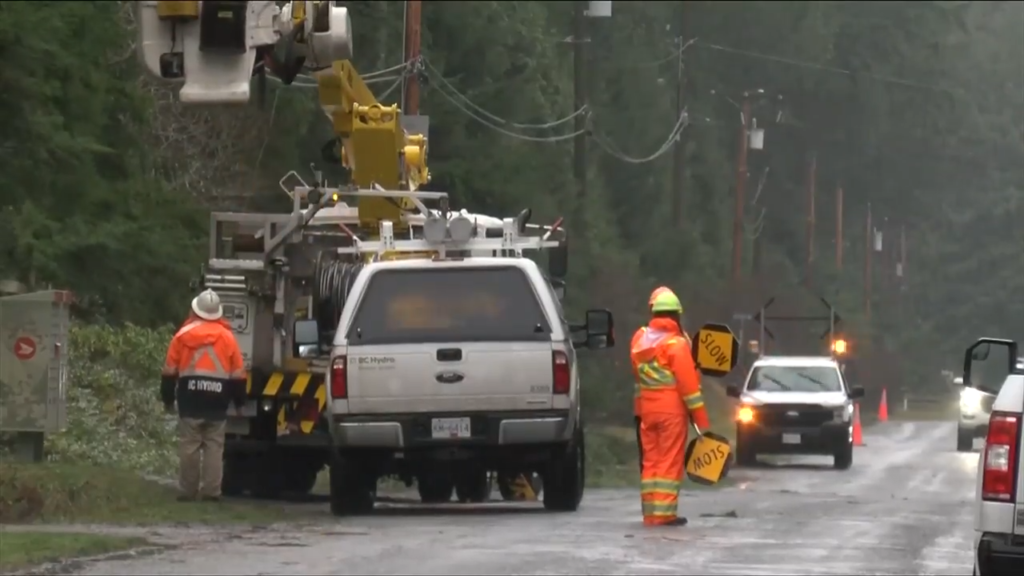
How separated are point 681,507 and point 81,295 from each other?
386 inches

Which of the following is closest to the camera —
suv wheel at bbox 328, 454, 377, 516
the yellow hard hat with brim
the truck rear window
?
the yellow hard hat with brim

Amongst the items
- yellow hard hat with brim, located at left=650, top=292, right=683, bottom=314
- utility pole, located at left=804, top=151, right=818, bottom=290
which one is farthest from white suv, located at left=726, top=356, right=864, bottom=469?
utility pole, located at left=804, top=151, right=818, bottom=290

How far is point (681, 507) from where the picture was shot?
18.6 meters

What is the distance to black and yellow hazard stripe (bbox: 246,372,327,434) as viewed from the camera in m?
18.3

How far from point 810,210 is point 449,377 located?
1723 inches

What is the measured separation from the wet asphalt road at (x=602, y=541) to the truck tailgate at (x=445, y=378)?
2.94ft

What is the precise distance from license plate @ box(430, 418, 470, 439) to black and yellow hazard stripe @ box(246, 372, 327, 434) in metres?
2.02

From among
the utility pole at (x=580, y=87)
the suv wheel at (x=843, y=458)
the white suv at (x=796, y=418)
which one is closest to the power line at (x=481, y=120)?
the utility pole at (x=580, y=87)

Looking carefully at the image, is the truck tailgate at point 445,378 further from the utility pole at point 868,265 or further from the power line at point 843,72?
the utility pole at point 868,265

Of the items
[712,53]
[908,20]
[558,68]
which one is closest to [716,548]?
[908,20]

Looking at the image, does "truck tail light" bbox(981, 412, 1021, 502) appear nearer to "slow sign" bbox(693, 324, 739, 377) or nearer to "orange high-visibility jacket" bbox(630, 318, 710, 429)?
"orange high-visibility jacket" bbox(630, 318, 710, 429)

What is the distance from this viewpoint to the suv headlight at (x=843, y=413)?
30.1 m

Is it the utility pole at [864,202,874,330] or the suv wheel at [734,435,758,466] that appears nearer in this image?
the suv wheel at [734,435,758,466]

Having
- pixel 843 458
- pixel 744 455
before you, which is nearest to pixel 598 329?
pixel 843 458
